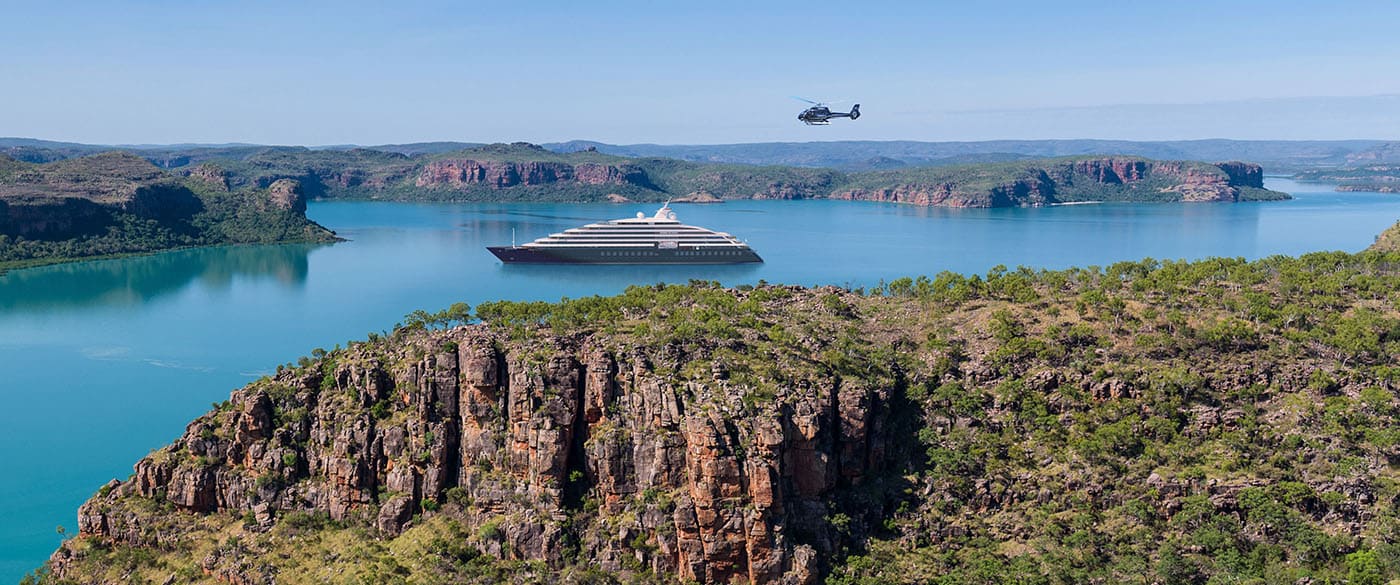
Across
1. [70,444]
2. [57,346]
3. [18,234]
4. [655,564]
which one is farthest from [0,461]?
[18,234]

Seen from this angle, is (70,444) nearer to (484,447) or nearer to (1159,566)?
(484,447)

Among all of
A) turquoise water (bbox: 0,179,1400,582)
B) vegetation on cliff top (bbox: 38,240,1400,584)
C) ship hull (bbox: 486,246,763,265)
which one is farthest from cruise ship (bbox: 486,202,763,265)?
vegetation on cliff top (bbox: 38,240,1400,584)

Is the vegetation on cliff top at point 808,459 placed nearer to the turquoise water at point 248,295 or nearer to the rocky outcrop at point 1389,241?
the turquoise water at point 248,295

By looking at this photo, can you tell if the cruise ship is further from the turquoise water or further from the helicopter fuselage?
the helicopter fuselage

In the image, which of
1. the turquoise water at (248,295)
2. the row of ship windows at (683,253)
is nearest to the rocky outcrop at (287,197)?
the turquoise water at (248,295)

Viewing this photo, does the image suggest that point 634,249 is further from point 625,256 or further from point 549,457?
point 549,457
